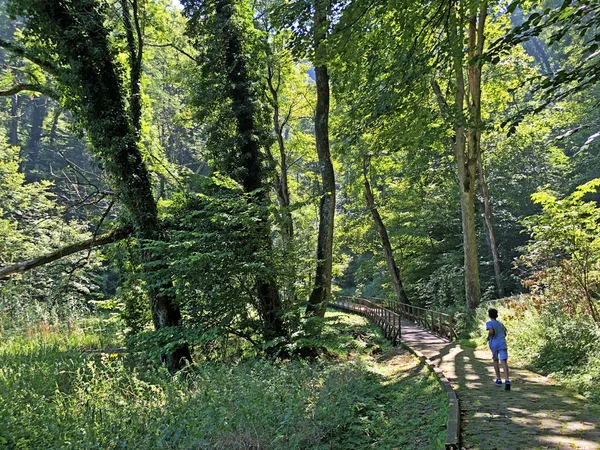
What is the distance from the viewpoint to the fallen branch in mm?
10402

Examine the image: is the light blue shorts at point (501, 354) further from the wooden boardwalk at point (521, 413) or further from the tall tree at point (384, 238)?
the tall tree at point (384, 238)

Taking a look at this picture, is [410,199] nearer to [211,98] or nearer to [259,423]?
[211,98]

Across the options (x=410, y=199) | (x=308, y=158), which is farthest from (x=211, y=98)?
(x=410, y=199)

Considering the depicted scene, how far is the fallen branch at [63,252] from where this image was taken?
34.1 ft

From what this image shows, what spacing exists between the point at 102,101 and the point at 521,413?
37.9 ft

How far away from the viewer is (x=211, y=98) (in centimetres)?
1195

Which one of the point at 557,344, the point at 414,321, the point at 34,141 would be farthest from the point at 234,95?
the point at 34,141

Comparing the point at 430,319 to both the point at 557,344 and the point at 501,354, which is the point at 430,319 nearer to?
the point at 557,344

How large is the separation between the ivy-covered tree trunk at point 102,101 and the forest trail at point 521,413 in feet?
22.4

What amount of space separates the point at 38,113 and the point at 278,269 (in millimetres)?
54753

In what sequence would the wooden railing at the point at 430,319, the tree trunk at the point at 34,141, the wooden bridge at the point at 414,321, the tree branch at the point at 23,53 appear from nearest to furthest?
the tree branch at the point at 23,53 < the wooden railing at the point at 430,319 < the wooden bridge at the point at 414,321 < the tree trunk at the point at 34,141

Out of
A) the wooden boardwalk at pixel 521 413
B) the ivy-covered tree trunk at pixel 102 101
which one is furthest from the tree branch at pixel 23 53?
the wooden boardwalk at pixel 521 413

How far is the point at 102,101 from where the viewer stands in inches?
404

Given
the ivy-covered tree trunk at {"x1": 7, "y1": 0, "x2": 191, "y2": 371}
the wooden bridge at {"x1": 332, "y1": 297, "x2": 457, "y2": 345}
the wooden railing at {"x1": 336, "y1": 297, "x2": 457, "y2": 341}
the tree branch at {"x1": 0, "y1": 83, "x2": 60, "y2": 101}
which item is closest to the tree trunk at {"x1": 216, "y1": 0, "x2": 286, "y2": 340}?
the ivy-covered tree trunk at {"x1": 7, "y1": 0, "x2": 191, "y2": 371}
